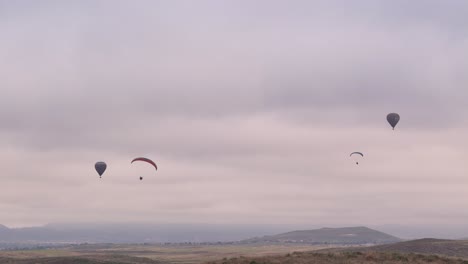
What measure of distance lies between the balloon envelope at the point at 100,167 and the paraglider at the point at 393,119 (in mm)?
63758

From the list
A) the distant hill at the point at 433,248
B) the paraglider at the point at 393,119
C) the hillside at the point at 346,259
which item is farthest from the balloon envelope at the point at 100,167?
the distant hill at the point at 433,248

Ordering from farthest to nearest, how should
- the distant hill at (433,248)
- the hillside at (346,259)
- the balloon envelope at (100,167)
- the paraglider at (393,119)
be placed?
the distant hill at (433,248) < the balloon envelope at (100,167) < the paraglider at (393,119) < the hillside at (346,259)

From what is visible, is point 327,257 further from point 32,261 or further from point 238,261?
point 32,261

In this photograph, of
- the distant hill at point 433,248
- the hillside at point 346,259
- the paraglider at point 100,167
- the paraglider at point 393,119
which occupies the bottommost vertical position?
the hillside at point 346,259

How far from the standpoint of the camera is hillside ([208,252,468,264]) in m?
83.8

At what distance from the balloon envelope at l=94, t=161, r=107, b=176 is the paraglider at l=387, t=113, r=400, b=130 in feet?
209

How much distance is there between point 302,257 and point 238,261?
8838 millimetres

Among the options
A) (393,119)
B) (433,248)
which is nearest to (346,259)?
(393,119)

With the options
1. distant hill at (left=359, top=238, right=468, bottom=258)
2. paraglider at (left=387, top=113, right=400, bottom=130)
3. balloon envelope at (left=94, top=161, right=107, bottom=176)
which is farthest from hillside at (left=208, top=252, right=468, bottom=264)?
balloon envelope at (left=94, top=161, right=107, bottom=176)

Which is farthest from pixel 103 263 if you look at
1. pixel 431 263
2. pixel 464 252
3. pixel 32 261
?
pixel 431 263

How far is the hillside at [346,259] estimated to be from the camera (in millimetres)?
83812

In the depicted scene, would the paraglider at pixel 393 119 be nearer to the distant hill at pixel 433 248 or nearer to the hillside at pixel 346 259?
the distant hill at pixel 433 248

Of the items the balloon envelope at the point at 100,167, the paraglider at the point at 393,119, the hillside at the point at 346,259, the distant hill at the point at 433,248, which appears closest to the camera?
the hillside at the point at 346,259

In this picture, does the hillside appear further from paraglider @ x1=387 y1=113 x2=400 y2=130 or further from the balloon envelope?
the balloon envelope
